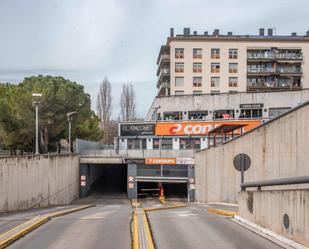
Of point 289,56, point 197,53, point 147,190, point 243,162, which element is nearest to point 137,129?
point 147,190

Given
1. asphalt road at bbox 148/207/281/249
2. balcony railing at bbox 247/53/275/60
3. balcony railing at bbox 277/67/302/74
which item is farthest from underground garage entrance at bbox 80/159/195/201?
balcony railing at bbox 277/67/302/74

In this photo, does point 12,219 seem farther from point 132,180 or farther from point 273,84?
point 273,84

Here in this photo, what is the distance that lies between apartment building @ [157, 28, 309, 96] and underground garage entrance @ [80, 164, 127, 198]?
54.3ft

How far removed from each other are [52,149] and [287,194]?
208 feet

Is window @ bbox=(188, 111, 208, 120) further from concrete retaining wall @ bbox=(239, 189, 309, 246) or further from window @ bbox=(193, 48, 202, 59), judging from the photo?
concrete retaining wall @ bbox=(239, 189, 309, 246)

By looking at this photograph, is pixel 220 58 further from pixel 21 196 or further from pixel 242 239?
pixel 242 239

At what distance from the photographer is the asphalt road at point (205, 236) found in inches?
354

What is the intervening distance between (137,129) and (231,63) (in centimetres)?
2512

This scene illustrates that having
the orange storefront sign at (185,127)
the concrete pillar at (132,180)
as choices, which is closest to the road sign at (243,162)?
the concrete pillar at (132,180)

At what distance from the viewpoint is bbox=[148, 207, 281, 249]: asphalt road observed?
8.99 m

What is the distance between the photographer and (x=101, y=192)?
4906cm

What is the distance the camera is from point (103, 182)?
195 ft

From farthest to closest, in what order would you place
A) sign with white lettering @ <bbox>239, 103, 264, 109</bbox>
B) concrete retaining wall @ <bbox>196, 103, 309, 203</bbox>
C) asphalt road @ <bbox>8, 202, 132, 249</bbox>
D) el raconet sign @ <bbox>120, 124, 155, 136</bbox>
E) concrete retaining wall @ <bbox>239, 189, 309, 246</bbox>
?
sign with white lettering @ <bbox>239, 103, 264, 109</bbox>
el raconet sign @ <bbox>120, 124, 155, 136</bbox>
concrete retaining wall @ <bbox>196, 103, 309, 203</bbox>
asphalt road @ <bbox>8, 202, 132, 249</bbox>
concrete retaining wall @ <bbox>239, 189, 309, 246</bbox>

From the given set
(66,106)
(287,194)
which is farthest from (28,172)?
(66,106)
